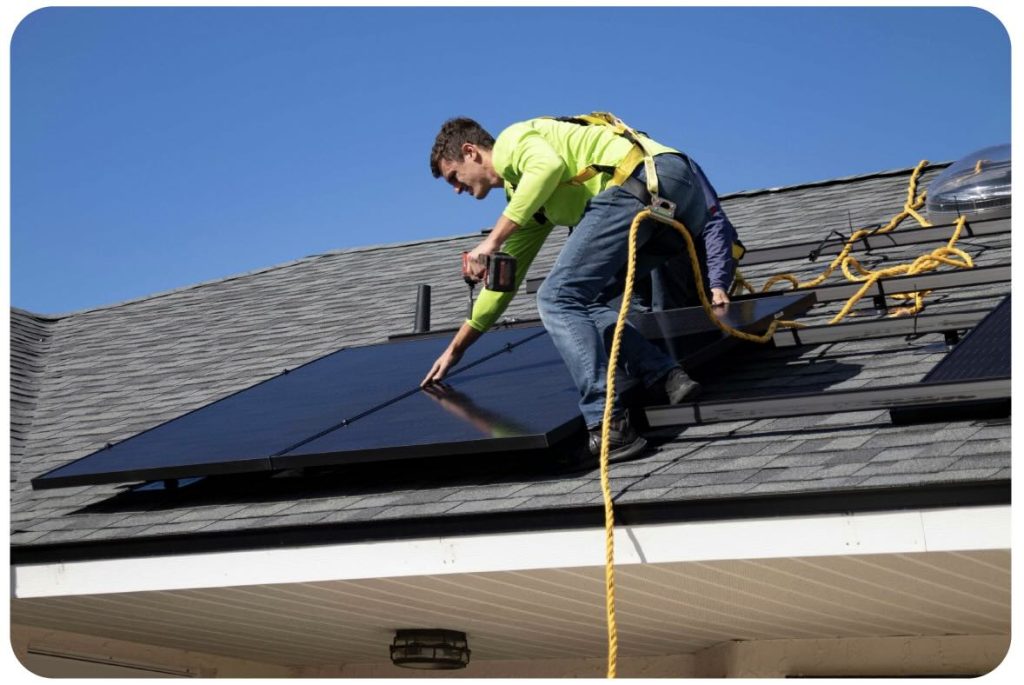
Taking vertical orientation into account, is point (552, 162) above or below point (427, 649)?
above

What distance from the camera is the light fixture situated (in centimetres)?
574

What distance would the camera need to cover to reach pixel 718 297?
620 cm

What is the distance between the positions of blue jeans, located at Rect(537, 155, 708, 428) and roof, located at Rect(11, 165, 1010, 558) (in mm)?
371

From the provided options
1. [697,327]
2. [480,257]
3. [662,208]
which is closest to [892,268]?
[697,327]

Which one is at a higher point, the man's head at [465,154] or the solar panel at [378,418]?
the man's head at [465,154]

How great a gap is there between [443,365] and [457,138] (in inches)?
47.6

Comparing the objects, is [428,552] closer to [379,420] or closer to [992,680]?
[379,420]

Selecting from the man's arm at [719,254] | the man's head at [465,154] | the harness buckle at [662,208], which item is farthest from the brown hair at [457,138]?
the man's arm at [719,254]

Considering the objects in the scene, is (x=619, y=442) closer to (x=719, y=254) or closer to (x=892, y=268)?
(x=719, y=254)

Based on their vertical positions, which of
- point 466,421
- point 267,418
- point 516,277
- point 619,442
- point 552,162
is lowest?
point 619,442

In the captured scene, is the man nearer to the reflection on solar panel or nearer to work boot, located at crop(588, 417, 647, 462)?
work boot, located at crop(588, 417, 647, 462)

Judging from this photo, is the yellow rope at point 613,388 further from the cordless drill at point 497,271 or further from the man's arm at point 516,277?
the man's arm at point 516,277

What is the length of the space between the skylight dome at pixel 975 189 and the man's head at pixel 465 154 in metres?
3.66

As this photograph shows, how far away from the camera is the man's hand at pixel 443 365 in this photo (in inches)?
232
